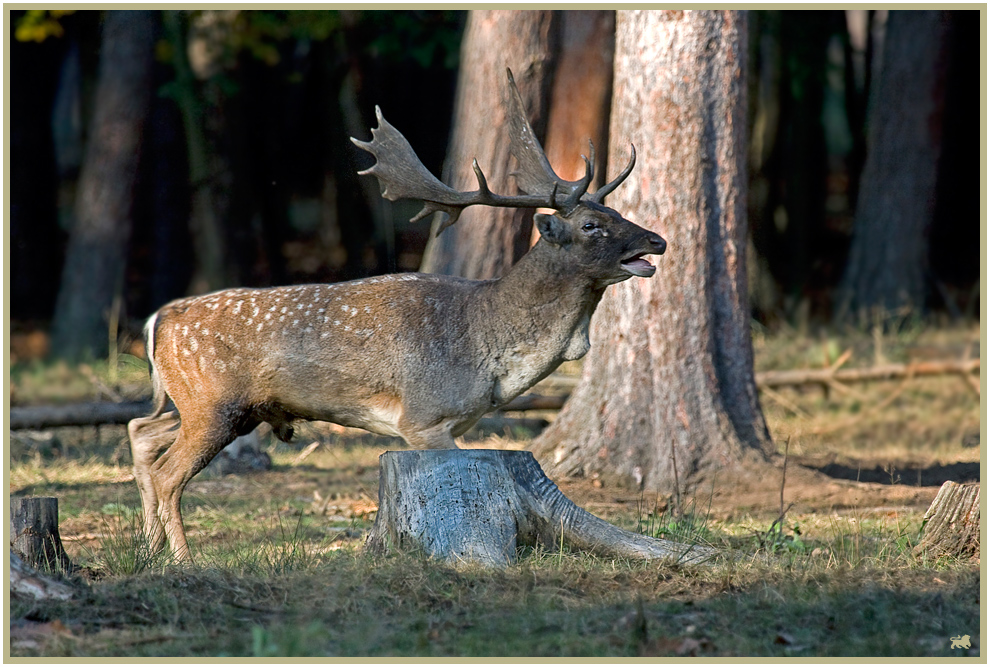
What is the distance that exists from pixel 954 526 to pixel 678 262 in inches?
122

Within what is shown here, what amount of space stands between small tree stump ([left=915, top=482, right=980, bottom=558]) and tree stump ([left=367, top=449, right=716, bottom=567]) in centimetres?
119

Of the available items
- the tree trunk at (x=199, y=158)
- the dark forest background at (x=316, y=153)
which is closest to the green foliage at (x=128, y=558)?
the dark forest background at (x=316, y=153)

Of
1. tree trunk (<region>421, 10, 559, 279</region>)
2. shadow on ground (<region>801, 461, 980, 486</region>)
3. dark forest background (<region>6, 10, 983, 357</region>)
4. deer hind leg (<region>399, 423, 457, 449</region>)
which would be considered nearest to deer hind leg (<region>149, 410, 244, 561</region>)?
deer hind leg (<region>399, 423, 457, 449</region>)

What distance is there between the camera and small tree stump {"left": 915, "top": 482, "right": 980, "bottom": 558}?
5.61 metres

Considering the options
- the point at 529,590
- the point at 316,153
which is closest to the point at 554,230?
the point at 529,590

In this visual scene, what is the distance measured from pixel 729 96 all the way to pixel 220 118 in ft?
34.2

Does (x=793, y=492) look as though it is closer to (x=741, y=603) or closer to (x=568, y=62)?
(x=741, y=603)

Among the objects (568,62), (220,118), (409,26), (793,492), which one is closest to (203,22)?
(220,118)

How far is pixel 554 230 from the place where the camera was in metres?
5.97

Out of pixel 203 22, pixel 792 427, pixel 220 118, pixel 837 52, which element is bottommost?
pixel 792 427

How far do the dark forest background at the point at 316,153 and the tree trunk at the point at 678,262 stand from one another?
6031 millimetres

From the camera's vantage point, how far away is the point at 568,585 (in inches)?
194

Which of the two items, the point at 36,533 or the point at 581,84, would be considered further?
the point at 581,84

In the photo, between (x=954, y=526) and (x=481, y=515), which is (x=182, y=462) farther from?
(x=954, y=526)
